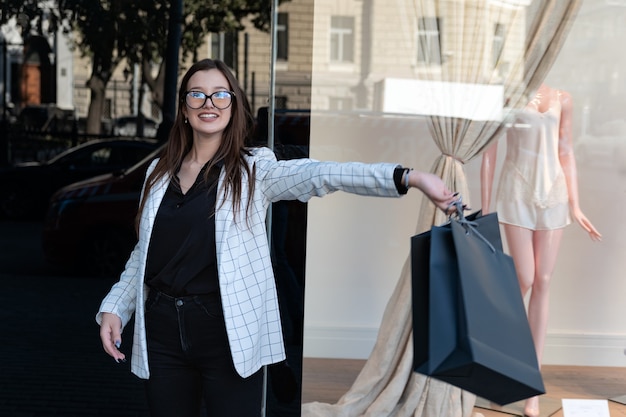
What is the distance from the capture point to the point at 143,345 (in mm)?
2264

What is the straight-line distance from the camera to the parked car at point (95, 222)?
4258mm

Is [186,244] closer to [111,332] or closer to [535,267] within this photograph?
[111,332]

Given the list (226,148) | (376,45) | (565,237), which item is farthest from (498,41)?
(226,148)

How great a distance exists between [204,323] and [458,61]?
2156mm

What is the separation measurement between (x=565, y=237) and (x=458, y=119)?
30.9 inches

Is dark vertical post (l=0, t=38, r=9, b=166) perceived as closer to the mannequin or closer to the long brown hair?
the long brown hair

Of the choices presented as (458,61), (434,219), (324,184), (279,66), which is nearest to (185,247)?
(324,184)

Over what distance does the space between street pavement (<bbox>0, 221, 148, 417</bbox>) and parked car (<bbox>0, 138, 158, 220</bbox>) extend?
0.10m

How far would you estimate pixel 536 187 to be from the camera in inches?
154

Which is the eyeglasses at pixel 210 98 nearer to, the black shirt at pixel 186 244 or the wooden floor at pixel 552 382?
the black shirt at pixel 186 244

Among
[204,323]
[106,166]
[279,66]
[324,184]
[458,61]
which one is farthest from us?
[106,166]

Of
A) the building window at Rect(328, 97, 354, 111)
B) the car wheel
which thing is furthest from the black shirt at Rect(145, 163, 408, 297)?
the car wheel

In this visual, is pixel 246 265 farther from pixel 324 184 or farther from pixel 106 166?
pixel 106 166

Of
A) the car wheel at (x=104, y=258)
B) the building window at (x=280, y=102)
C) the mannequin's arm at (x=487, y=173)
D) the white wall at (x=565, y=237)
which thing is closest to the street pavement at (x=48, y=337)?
the car wheel at (x=104, y=258)
